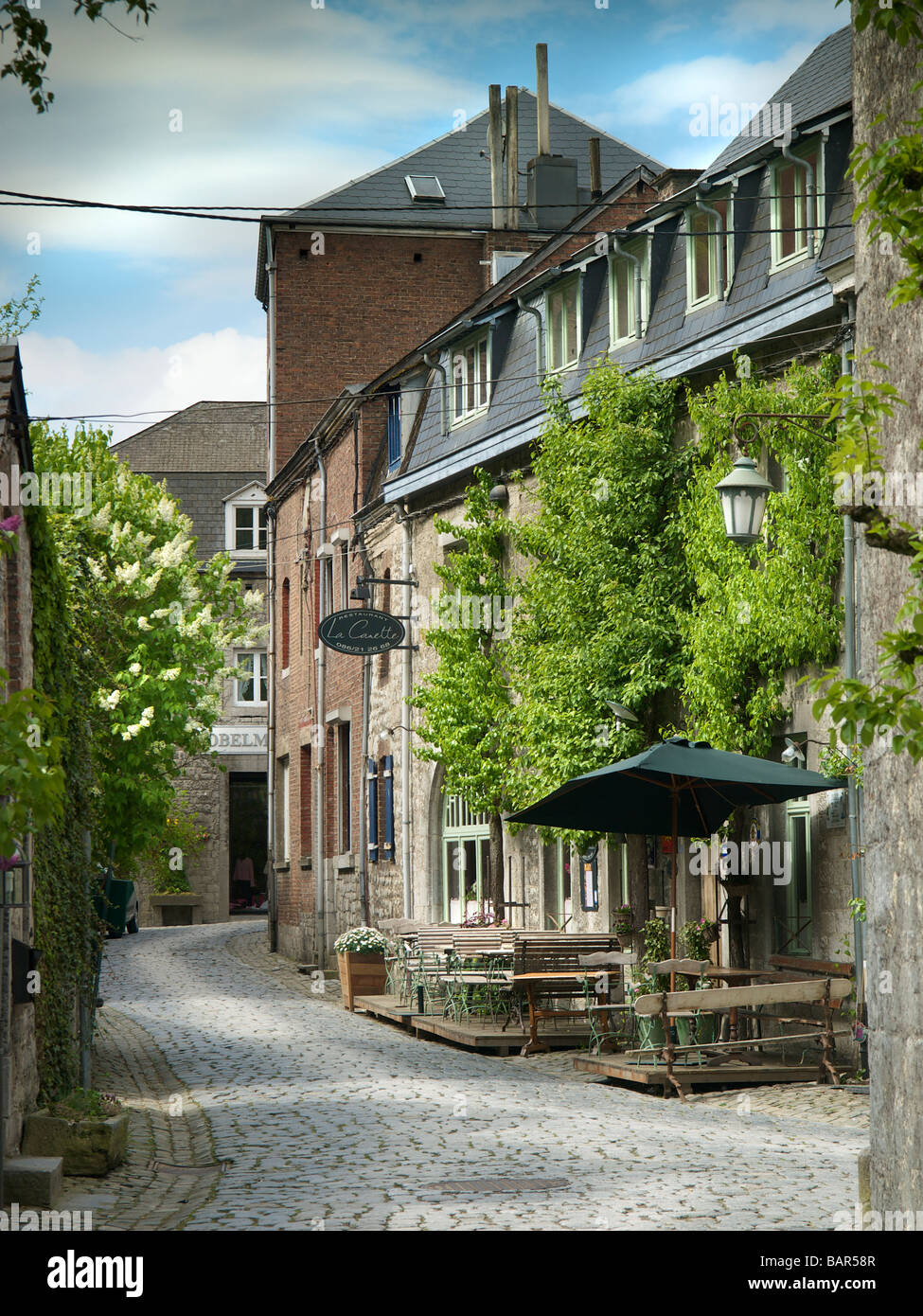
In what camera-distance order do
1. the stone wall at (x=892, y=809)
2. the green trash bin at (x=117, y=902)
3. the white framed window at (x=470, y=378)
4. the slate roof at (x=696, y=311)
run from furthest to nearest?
the white framed window at (x=470, y=378) < the slate roof at (x=696, y=311) < the green trash bin at (x=117, y=902) < the stone wall at (x=892, y=809)

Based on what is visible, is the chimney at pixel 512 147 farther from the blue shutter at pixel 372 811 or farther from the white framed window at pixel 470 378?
the blue shutter at pixel 372 811

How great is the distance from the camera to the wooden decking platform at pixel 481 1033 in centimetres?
1494

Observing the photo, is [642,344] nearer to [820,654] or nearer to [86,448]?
[820,654]

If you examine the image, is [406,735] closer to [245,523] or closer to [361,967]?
[361,967]

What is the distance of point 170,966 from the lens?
79.9 ft

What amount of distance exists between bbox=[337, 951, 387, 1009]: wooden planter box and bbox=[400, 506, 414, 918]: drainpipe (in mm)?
1620

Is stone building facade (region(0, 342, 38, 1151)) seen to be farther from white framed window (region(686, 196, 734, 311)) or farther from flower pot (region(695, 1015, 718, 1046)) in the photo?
white framed window (region(686, 196, 734, 311))

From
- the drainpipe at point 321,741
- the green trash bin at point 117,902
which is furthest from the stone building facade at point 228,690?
the green trash bin at point 117,902

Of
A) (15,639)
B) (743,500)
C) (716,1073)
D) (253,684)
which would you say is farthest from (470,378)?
(253,684)

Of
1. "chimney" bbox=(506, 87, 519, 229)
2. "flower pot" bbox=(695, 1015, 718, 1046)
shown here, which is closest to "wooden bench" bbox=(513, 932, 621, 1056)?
"flower pot" bbox=(695, 1015, 718, 1046)

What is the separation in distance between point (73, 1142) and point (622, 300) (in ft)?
35.6

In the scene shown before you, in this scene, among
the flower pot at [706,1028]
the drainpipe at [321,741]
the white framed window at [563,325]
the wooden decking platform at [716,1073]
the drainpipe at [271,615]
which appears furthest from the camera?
the drainpipe at [271,615]

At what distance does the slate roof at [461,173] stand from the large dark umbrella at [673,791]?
16110 mm

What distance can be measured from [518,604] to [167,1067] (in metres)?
6.76
